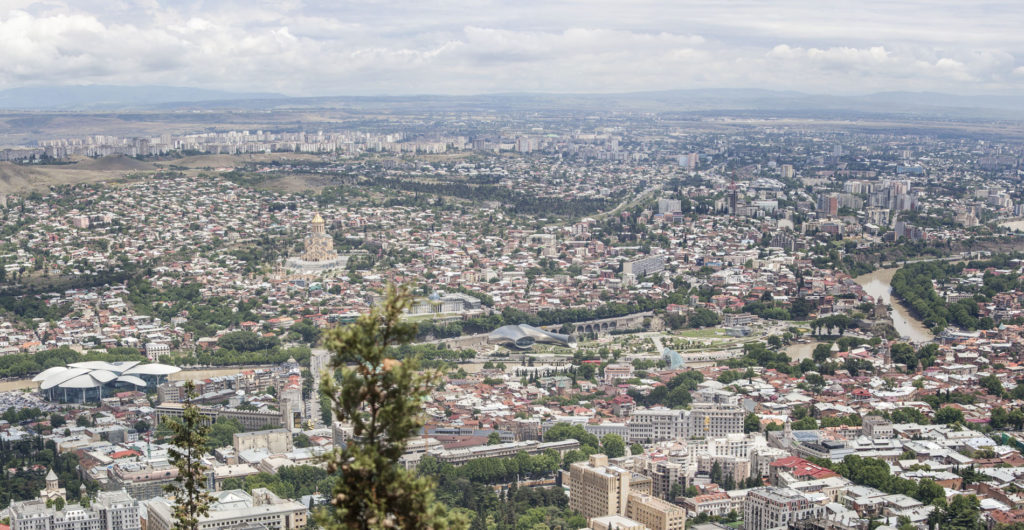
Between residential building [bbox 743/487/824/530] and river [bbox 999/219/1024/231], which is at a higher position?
residential building [bbox 743/487/824/530]

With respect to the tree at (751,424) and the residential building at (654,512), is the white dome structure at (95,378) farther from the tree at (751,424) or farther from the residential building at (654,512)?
the residential building at (654,512)

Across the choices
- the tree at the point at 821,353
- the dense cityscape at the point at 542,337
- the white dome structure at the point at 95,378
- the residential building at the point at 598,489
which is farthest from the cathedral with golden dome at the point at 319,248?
the residential building at the point at 598,489

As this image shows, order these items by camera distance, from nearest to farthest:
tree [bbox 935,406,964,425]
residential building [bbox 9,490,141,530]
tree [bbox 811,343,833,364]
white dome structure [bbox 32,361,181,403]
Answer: residential building [bbox 9,490,141,530], tree [bbox 935,406,964,425], white dome structure [bbox 32,361,181,403], tree [bbox 811,343,833,364]

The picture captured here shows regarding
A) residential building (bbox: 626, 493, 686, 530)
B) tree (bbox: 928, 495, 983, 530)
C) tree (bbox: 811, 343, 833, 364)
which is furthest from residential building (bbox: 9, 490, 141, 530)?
tree (bbox: 811, 343, 833, 364)

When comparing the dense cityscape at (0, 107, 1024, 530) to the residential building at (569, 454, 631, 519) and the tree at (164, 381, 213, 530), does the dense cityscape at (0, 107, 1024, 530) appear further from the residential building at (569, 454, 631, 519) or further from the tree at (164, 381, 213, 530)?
Answer: the tree at (164, 381, 213, 530)

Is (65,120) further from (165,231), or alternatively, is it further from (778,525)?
(778,525)

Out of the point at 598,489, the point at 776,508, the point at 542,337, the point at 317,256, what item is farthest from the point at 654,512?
the point at 317,256
